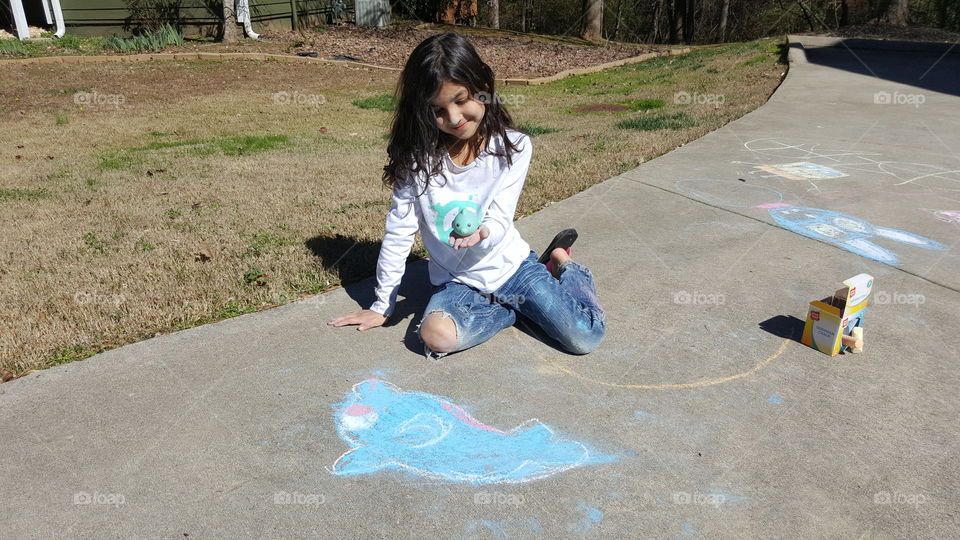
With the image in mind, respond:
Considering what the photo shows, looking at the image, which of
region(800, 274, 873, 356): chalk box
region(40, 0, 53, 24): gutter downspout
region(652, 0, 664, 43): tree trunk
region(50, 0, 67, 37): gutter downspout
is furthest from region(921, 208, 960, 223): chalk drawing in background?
region(652, 0, 664, 43): tree trunk

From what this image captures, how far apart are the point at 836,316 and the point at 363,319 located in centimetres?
207

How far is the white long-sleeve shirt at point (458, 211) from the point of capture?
3148 mm

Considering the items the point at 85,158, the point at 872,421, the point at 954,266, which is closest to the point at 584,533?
the point at 872,421

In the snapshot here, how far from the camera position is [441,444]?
8.16 feet

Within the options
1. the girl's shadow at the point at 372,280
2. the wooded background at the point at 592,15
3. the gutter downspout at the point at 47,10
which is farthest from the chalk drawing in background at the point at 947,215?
the gutter downspout at the point at 47,10

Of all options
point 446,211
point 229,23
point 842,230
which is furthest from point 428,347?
point 229,23

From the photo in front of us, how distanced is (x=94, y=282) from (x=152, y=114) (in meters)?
6.65

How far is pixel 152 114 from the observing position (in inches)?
382

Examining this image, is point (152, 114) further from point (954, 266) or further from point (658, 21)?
point (658, 21)

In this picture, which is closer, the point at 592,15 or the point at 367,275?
the point at 367,275

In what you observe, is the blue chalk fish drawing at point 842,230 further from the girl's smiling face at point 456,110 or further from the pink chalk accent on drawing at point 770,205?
the girl's smiling face at point 456,110

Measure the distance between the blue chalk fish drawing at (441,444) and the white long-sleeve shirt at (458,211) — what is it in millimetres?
690

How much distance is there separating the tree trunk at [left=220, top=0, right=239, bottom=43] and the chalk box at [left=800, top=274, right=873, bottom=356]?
49.5 feet

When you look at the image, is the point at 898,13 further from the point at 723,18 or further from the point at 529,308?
the point at 529,308
